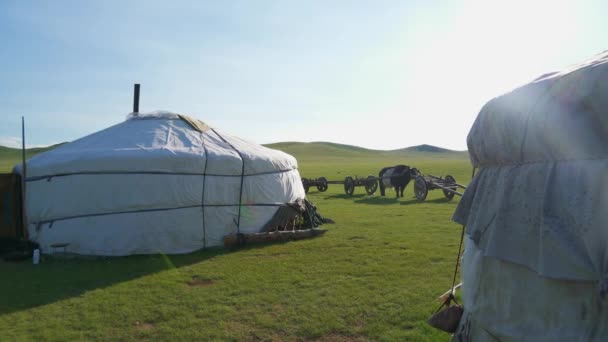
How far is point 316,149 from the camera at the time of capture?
4028 inches

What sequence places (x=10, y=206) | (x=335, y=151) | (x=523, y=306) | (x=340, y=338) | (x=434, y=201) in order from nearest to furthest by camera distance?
(x=523, y=306)
(x=340, y=338)
(x=10, y=206)
(x=434, y=201)
(x=335, y=151)

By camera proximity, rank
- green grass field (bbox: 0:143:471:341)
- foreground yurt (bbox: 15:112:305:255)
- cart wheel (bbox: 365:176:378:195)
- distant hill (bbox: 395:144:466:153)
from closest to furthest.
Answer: green grass field (bbox: 0:143:471:341)
foreground yurt (bbox: 15:112:305:255)
cart wheel (bbox: 365:176:378:195)
distant hill (bbox: 395:144:466:153)

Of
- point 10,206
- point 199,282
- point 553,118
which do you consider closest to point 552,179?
point 553,118

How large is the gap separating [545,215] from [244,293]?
12.6 ft

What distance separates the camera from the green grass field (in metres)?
4.11

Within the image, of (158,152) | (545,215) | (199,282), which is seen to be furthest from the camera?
(158,152)

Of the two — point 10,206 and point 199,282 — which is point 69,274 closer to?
point 199,282

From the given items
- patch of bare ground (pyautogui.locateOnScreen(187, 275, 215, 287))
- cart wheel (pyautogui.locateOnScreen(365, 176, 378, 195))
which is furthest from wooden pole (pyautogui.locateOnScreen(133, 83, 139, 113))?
cart wheel (pyautogui.locateOnScreen(365, 176, 378, 195))

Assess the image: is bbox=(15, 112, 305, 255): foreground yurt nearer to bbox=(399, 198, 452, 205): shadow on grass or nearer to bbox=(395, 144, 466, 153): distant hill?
bbox=(399, 198, 452, 205): shadow on grass

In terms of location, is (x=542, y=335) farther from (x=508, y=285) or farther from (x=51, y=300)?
(x=51, y=300)

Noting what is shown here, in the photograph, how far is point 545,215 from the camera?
226 cm

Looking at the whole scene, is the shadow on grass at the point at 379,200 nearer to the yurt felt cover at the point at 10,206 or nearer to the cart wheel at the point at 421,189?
the cart wheel at the point at 421,189

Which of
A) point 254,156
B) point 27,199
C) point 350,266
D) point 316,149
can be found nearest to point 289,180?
point 254,156

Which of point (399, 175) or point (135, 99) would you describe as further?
point (399, 175)
